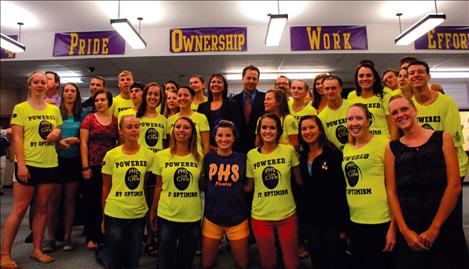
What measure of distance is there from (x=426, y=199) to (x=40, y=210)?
283cm

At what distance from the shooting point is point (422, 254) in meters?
1.63

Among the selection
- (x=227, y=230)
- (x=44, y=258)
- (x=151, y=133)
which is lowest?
(x=44, y=258)

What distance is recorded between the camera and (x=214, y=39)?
5.79 metres

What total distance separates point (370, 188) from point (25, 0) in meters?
5.68

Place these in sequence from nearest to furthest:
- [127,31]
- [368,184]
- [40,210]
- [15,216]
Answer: [368,184], [15,216], [40,210], [127,31]

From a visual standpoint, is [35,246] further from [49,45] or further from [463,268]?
[49,45]

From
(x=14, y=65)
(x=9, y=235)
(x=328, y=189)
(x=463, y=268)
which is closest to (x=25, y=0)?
(x=14, y=65)

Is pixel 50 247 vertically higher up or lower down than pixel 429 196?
lower down

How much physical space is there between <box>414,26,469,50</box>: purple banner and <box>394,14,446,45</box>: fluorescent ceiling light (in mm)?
905

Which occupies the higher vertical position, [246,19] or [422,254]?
[246,19]

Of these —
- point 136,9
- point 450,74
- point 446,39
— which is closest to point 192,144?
point 136,9

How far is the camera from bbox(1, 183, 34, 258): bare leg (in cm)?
234

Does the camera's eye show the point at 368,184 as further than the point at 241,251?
No

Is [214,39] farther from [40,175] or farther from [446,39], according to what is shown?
[446,39]
